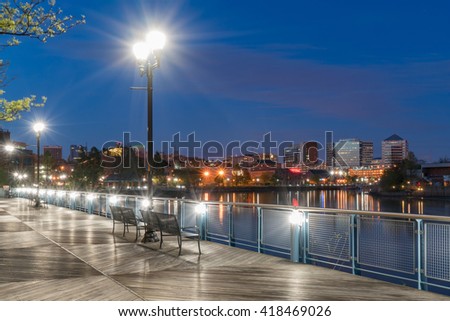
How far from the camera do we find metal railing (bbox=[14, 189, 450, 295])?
6.77m

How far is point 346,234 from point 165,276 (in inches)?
132

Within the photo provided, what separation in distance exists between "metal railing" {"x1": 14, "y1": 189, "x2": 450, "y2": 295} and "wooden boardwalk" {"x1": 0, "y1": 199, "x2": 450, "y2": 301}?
566 millimetres

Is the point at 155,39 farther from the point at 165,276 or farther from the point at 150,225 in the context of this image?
the point at 165,276

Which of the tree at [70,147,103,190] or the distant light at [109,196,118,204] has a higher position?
the tree at [70,147,103,190]

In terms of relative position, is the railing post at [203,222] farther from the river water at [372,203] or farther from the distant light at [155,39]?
the river water at [372,203]

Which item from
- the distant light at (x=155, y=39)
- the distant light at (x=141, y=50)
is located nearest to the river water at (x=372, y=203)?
the distant light at (x=141, y=50)

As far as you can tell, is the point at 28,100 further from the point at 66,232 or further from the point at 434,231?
the point at 434,231

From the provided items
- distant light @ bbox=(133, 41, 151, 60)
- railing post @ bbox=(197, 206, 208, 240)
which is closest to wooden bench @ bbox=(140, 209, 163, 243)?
railing post @ bbox=(197, 206, 208, 240)

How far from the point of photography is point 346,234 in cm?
816

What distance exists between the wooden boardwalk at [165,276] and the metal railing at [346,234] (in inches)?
22.3

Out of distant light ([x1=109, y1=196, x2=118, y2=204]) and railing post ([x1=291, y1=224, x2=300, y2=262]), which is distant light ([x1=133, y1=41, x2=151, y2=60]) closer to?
railing post ([x1=291, y1=224, x2=300, y2=262])

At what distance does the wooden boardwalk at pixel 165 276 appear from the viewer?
20.1 feet

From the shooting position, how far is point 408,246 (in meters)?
7.86

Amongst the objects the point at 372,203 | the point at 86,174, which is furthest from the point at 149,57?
the point at 372,203
